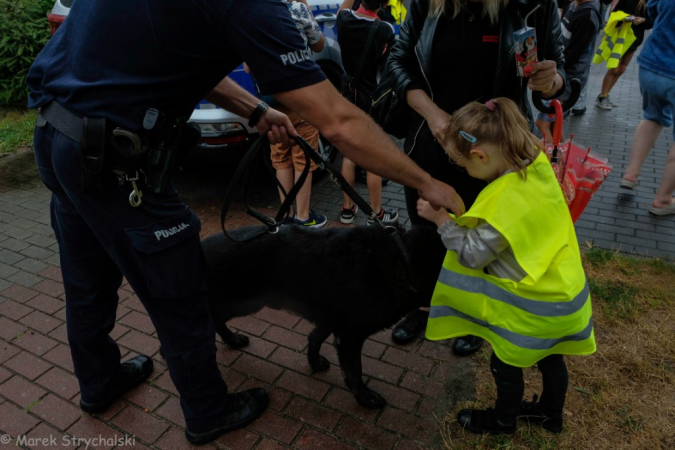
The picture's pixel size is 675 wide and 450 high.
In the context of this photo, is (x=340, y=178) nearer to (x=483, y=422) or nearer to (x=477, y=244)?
(x=477, y=244)

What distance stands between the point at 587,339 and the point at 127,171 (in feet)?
6.74

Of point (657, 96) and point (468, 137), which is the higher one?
point (468, 137)

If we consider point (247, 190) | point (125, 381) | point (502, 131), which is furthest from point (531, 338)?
point (125, 381)

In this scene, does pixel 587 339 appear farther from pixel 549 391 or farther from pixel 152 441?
pixel 152 441

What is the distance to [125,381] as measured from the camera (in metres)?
2.78

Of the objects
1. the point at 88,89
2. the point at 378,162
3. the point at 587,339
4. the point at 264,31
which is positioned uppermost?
the point at 264,31

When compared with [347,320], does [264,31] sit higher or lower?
higher

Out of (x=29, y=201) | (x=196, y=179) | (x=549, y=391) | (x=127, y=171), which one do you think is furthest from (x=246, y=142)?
(x=549, y=391)

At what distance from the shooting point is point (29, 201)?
17.2ft

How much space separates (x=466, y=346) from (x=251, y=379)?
1351 millimetres

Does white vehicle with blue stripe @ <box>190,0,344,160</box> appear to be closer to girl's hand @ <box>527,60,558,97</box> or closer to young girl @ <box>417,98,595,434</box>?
girl's hand @ <box>527,60,558,97</box>

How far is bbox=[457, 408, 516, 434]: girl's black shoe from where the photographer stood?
8.00 ft

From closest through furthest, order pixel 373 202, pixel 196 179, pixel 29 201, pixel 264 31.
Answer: pixel 264 31 < pixel 373 202 < pixel 29 201 < pixel 196 179

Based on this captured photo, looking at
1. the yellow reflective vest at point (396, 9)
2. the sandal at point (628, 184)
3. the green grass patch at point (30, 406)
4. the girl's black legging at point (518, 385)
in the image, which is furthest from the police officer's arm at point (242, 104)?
the sandal at point (628, 184)
